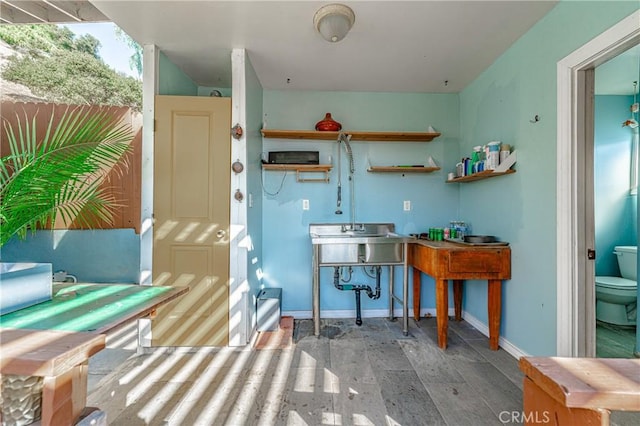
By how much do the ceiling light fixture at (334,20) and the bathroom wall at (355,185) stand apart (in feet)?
3.51

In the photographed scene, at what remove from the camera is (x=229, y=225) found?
2141 mm

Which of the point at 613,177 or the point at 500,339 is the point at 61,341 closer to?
the point at 500,339

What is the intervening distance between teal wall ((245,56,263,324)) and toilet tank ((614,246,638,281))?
Result: 356cm

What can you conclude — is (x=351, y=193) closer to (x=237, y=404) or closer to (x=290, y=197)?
(x=290, y=197)

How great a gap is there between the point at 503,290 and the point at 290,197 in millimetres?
2074

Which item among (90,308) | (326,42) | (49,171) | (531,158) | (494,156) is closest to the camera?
(90,308)

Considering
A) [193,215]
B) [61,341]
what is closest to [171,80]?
[193,215]

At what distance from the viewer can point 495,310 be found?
2.06 metres

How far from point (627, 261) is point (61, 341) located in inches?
160

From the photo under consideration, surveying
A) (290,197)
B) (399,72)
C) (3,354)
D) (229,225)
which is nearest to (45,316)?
(3,354)

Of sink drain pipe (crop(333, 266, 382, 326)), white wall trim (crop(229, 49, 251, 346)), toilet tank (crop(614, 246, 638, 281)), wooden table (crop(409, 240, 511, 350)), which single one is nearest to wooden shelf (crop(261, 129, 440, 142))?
white wall trim (crop(229, 49, 251, 346))

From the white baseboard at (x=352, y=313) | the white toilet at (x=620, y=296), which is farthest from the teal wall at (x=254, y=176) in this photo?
the white toilet at (x=620, y=296)

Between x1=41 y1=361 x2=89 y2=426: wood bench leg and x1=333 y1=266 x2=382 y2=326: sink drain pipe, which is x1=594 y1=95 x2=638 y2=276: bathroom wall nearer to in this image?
x1=333 y1=266 x2=382 y2=326: sink drain pipe

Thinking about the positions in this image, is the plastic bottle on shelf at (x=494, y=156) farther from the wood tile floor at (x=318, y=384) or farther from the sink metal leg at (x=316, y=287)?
the sink metal leg at (x=316, y=287)
